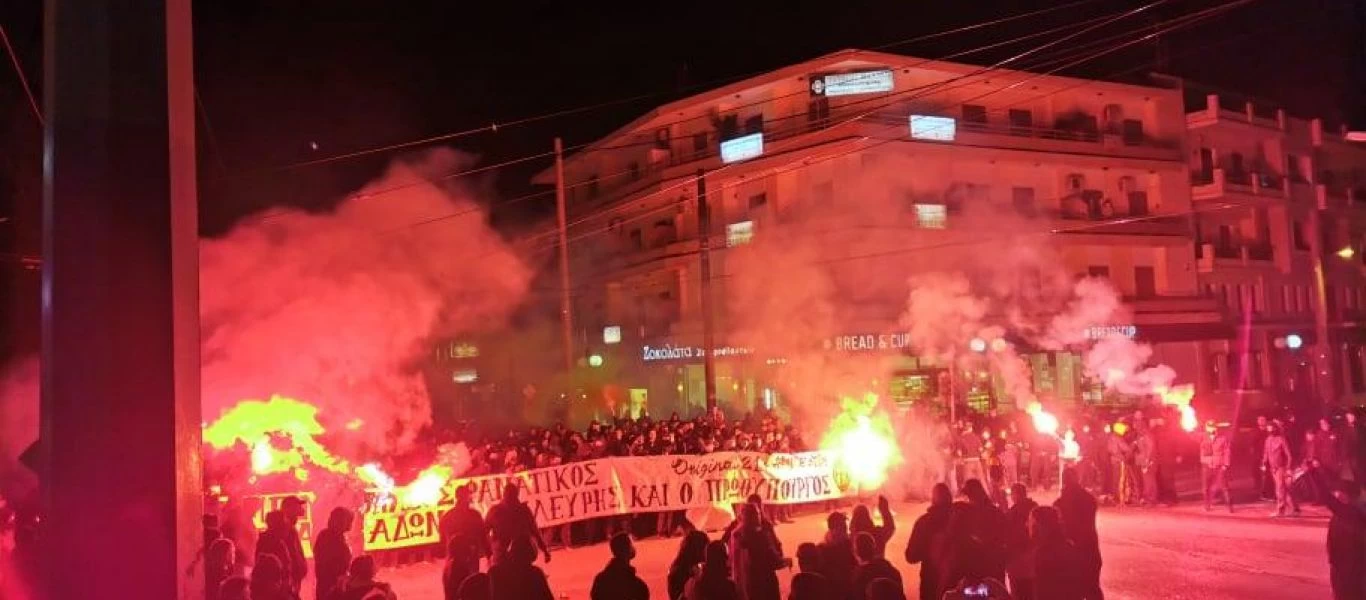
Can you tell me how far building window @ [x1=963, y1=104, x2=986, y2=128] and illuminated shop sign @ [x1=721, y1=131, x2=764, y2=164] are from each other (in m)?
6.53

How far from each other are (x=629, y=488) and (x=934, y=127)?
2024cm

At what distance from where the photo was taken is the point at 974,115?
3144cm

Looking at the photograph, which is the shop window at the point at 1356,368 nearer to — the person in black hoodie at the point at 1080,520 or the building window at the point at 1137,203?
the building window at the point at 1137,203

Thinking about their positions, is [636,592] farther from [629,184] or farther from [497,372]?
[629,184]

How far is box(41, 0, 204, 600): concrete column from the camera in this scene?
Result: 13.0ft

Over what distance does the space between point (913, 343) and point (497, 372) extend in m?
14.1

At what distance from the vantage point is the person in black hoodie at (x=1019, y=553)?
6.99m

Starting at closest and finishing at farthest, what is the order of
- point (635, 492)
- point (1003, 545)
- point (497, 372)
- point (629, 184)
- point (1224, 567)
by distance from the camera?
point (1003, 545)
point (1224, 567)
point (635, 492)
point (497, 372)
point (629, 184)

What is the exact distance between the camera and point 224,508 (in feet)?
30.6

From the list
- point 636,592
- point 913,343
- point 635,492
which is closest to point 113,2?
point 636,592

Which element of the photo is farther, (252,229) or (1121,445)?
(1121,445)

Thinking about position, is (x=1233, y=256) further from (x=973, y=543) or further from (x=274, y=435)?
(x=274, y=435)

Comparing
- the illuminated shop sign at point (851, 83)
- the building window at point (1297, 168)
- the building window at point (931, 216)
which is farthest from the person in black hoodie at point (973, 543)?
the building window at point (1297, 168)

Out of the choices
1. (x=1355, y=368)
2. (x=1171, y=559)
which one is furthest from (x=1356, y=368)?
(x=1171, y=559)
